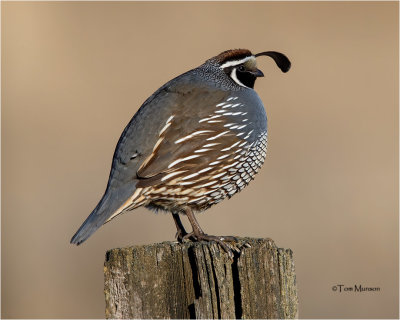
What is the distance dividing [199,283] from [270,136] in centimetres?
648

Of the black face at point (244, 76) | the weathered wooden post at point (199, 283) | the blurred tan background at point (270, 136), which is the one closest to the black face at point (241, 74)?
the black face at point (244, 76)

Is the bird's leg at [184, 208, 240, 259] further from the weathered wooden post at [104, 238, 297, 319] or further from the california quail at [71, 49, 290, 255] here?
the weathered wooden post at [104, 238, 297, 319]

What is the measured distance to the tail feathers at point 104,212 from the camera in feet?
14.3

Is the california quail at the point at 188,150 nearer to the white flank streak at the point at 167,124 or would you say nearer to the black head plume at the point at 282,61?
the white flank streak at the point at 167,124

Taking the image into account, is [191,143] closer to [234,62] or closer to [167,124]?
[167,124]

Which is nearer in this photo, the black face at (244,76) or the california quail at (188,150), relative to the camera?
the california quail at (188,150)

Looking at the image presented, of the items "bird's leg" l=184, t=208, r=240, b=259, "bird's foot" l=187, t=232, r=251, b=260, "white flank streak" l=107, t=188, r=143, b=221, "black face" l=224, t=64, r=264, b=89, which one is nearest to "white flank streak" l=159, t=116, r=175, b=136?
"white flank streak" l=107, t=188, r=143, b=221

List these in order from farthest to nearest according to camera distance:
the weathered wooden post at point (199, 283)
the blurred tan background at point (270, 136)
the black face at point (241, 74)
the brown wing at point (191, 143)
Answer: the blurred tan background at point (270, 136) < the black face at point (241, 74) < the brown wing at point (191, 143) < the weathered wooden post at point (199, 283)

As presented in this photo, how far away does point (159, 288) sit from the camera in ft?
11.4

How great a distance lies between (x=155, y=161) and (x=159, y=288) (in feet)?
4.27

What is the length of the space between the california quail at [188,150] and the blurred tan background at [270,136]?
8.82 feet

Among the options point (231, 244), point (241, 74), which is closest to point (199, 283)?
point (231, 244)
